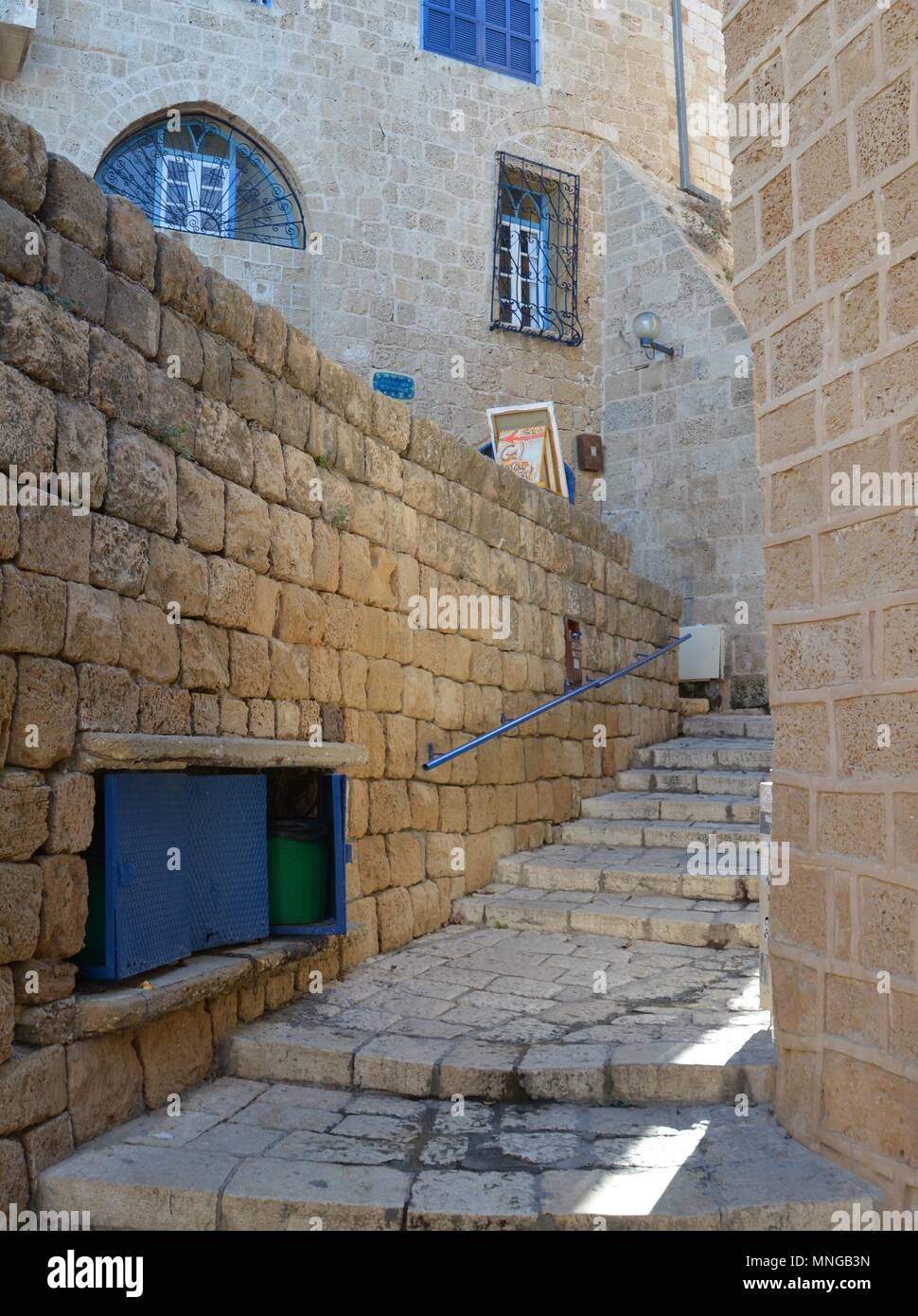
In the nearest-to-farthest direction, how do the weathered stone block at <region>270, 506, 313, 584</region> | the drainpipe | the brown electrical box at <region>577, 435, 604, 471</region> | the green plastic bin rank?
the green plastic bin → the weathered stone block at <region>270, 506, 313, 584</region> → the brown electrical box at <region>577, 435, 604, 471</region> → the drainpipe

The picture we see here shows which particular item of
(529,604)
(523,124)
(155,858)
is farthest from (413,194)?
(155,858)

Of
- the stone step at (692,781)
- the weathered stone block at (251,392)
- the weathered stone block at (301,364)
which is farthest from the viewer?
the stone step at (692,781)

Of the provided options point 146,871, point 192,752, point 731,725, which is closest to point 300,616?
point 192,752

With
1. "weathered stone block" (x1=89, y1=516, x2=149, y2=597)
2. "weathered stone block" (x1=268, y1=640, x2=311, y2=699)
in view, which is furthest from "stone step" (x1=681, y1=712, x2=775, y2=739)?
"weathered stone block" (x1=89, y1=516, x2=149, y2=597)

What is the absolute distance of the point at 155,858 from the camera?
356 centimetres

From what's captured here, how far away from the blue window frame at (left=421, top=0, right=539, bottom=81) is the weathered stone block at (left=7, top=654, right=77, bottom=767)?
1018 centimetres

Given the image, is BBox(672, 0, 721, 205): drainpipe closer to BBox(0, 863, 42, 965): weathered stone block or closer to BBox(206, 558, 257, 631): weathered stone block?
BBox(206, 558, 257, 631): weathered stone block

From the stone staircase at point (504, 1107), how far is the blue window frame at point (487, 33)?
9416mm

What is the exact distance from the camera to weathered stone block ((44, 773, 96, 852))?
3164mm

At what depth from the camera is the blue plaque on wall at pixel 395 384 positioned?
34.9 feet

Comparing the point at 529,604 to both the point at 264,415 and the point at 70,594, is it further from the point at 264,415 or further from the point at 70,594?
the point at 70,594

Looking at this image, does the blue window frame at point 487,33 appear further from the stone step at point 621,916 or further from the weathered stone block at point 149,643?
the weathered stone block at point 149,643

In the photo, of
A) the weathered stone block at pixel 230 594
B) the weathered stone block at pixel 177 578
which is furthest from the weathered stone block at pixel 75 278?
the weathered stone block at pixel 230 594
